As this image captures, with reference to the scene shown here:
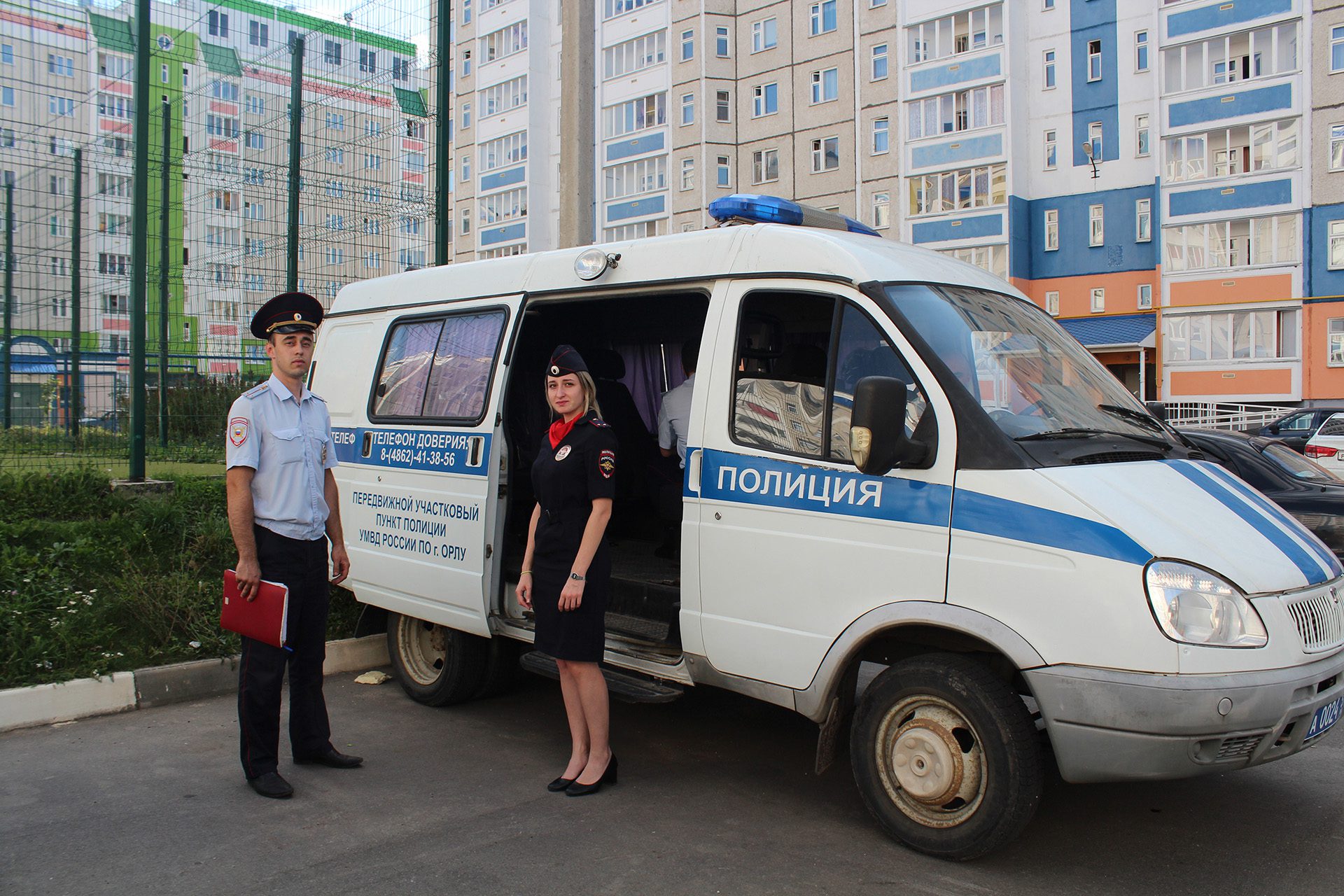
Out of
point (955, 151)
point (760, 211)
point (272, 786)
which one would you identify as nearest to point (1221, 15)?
point (955, 151)

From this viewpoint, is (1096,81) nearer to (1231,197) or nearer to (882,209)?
(1231,197)

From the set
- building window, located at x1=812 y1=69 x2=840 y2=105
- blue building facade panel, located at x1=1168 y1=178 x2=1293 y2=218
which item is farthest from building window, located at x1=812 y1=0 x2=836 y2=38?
blue building facade panel, located at x1=1168 y1=178 x2=1293 y2=218

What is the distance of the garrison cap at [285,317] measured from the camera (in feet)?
16.4

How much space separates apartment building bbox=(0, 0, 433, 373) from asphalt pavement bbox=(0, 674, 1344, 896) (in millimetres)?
5725

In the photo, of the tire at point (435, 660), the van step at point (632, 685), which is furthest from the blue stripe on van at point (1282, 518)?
the tire at point (435, 660)

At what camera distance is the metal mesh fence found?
9383mm

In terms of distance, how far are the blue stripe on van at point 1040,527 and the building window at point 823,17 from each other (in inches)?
1739

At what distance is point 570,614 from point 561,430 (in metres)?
0.83

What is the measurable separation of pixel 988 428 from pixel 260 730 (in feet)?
11.4

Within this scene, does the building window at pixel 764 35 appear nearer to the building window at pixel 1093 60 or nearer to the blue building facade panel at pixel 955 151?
the blue building facade panel at pixel 955 151

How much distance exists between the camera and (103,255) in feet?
35.1

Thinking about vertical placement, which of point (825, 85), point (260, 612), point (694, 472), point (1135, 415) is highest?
point (825, 85)

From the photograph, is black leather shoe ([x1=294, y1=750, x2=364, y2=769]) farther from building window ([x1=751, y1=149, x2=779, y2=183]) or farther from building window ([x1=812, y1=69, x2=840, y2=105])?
building window ([x1=751, y1=149, x2=779, y2=183])

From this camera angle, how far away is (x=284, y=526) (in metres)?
4.93
